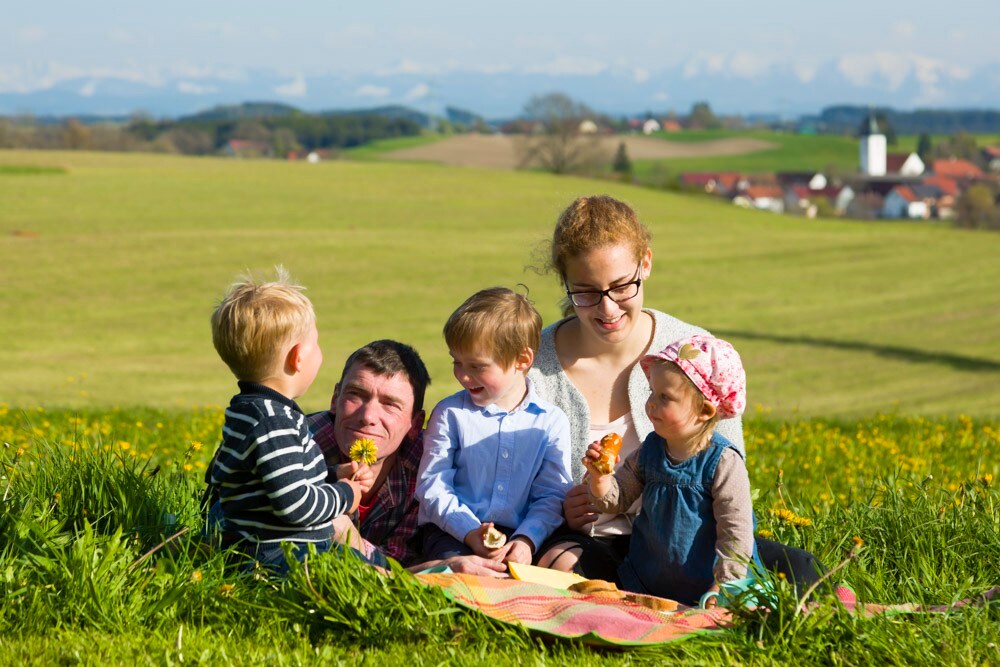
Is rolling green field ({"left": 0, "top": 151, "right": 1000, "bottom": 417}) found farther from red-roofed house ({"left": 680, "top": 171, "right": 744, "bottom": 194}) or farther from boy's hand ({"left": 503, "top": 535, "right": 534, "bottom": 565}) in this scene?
red-roofed house ({"left": 680, "top": 171, "right": 744, "bottom": 194})

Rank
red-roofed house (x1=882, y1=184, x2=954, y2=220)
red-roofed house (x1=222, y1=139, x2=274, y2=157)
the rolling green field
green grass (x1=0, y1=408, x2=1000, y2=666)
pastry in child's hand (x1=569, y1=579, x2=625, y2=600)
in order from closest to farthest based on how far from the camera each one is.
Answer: green grass (x1=0, y1=408, x2=1000, y2=666) → pastry in child's hand (x1=569, y1=579, x2=625, y2=600) → the rolling green field → red-roofed house (x1=222, y1=139, x2=274, y2=157) → red-roofed house (x1=882, y1=184, x2=954, y2=220)

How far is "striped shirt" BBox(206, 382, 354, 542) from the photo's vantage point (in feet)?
12.0

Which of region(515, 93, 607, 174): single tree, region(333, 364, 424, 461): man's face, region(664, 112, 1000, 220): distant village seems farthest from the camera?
region(664, 112, 1000, 220): distant village

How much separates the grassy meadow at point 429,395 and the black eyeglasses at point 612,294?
1.66ft

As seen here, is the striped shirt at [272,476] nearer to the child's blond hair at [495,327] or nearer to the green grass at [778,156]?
the child's blond hair at [495,327]

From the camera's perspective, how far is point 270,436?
3648mm

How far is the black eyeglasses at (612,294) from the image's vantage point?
4.47 m

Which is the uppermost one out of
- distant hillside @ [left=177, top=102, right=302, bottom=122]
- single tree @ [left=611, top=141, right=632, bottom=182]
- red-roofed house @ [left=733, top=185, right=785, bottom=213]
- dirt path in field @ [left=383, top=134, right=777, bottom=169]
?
distant hillside @ [left=177, top=102, right=302, bottom=122]

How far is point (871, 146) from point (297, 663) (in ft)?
546

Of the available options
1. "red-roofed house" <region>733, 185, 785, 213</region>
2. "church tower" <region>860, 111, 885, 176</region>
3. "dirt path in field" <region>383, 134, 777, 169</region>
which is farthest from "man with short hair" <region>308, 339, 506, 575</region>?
"church tower" <region>860, 111, 885, 176</region>

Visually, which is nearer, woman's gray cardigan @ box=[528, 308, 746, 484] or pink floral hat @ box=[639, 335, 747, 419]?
pink floral hat @ box=[639, 335, 747, 419]

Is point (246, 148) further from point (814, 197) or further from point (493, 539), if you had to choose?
point (493, 539)

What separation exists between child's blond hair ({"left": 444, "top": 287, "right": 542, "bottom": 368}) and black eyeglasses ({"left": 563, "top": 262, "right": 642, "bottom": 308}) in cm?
29

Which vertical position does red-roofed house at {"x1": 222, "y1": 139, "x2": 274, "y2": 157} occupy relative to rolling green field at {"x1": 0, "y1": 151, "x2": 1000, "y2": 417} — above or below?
above
